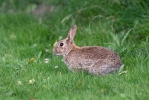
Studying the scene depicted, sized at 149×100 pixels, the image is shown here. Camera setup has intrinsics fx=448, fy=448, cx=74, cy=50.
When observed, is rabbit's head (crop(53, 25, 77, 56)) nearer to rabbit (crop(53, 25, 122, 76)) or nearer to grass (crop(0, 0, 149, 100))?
rabbit (crop(53, 25, 122, 76))

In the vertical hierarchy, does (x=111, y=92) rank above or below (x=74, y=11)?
below

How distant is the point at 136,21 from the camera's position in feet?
27.7

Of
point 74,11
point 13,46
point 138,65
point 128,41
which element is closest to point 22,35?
point 13,46

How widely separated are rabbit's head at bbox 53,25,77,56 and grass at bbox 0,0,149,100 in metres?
0.21

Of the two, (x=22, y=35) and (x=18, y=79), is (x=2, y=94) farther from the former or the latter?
(x=22, y=35)

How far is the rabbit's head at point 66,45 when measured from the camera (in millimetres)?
7477

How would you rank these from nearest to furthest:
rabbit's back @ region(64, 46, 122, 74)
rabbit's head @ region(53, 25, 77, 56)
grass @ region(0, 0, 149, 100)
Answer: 1. grass @ region(0, 0, 149, 100)
2. rabbit's back @ region(64, 46, 122, 74)
3. rabbit's head @ region(53, 25, 77, 56)

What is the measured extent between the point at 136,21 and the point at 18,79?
284 centimetres

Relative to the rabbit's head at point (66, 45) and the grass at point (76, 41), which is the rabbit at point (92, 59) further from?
the grass at point (76, 41)

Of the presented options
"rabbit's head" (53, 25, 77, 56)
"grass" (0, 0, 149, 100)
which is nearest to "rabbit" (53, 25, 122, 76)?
"rabbit's head" (53, 25, 77, 56)

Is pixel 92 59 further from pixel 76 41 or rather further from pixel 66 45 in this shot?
pixel 76 41

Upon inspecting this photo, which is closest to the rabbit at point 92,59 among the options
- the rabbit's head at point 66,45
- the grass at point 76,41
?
the rabbit's head at point 66,45

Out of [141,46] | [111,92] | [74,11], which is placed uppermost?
[74,11]

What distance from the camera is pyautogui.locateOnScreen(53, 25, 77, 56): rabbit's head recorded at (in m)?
7.48
